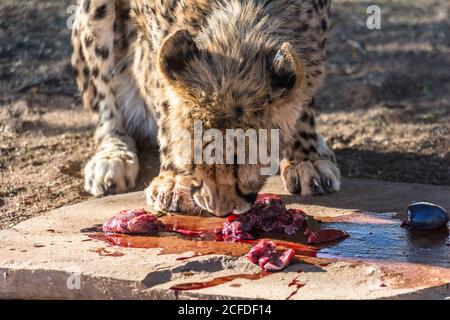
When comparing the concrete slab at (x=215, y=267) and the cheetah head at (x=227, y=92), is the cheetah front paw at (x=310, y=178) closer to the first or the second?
the concrete slab at (x=215, y=267)

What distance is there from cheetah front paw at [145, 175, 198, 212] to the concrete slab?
0.12m

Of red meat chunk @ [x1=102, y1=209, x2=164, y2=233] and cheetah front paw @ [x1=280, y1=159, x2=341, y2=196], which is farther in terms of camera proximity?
cheetah front paw @ [x1=280, y1=159, x2=341, y2=196]

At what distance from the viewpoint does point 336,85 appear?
841 cm

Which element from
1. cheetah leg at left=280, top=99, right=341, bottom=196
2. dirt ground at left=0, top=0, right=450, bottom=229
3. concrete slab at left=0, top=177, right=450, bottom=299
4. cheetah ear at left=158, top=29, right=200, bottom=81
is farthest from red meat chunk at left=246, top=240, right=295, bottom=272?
dirt ground at left=0, top=0, right=450, bottom=229

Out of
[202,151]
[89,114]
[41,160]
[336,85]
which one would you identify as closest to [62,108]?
[89,114]

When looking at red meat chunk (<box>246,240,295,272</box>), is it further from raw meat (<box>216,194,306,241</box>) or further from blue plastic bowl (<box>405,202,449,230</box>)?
blue plastic bowl (<box>405,202,449,230</box>)

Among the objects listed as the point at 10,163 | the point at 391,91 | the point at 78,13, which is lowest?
the point at 10,163

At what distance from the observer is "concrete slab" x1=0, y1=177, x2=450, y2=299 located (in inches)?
160

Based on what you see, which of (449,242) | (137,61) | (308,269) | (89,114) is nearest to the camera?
(308,269)

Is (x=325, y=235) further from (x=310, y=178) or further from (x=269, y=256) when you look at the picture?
(x=310, y=178)

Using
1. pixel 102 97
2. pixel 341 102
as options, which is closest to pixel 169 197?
pixel 102 97

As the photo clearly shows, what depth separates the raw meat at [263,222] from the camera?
4.76m
